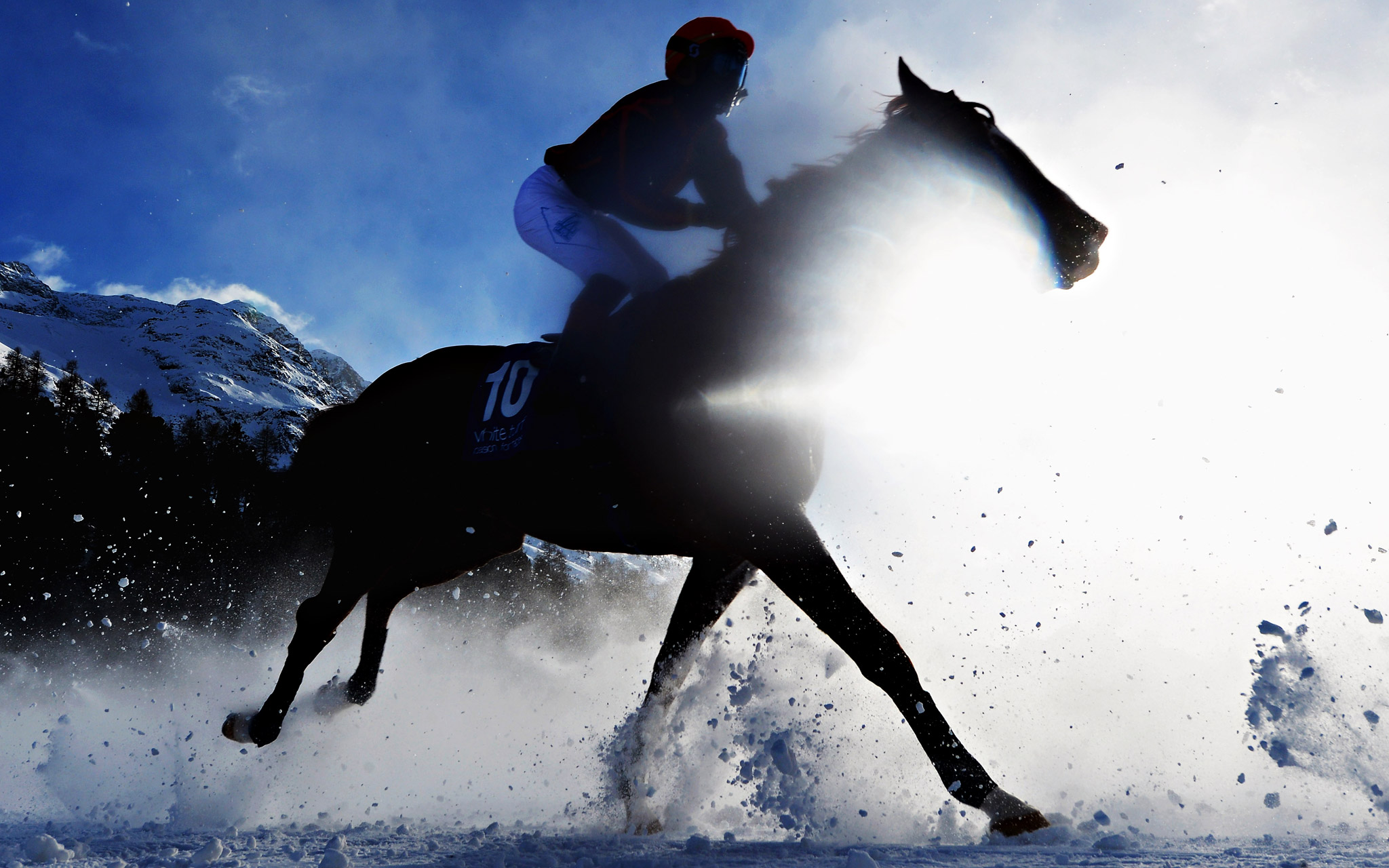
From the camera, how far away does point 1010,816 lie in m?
1.90

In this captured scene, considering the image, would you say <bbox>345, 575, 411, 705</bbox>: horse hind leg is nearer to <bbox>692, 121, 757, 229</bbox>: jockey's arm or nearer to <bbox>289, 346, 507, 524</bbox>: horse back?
<bbox>289, 346, 507, 524</bbox>: horse back

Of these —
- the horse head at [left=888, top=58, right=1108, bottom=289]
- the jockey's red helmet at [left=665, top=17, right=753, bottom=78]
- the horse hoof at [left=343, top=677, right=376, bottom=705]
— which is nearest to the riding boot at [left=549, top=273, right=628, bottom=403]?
the jockey's red helmet at [left=665, top=17, right=753, bottom=78]

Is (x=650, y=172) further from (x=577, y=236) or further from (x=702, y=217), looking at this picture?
(x=577, y=236)

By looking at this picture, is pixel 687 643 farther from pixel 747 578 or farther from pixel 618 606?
pixel 618 606

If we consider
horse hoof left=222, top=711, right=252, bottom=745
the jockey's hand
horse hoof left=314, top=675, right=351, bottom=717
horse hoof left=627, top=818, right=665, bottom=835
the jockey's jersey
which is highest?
the jockey's jersey

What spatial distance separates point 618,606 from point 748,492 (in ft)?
32.0

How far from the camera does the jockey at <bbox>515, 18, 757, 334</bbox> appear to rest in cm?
241

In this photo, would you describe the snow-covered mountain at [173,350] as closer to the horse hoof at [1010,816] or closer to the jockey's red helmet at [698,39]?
the jockey's red helmet at [698,39]

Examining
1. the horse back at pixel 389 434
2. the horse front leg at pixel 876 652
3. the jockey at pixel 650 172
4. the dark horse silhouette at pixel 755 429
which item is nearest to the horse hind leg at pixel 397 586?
the horse back at pixel 389 434

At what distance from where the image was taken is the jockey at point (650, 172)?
2412mm

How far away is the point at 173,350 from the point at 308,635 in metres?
195

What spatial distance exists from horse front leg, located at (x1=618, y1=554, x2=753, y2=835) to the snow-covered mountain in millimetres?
124254

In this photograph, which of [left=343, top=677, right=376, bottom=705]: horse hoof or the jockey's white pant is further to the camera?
[left=343, top=677, right=376, bottom=705]: horse hoof

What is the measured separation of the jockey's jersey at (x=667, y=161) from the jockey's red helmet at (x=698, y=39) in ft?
0.51
